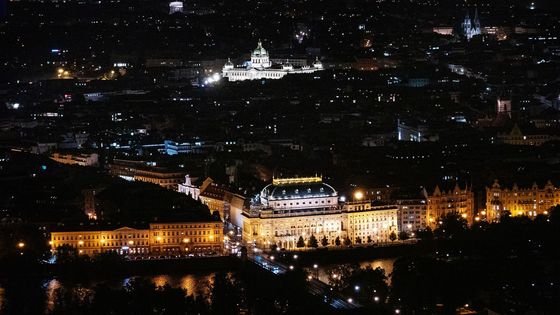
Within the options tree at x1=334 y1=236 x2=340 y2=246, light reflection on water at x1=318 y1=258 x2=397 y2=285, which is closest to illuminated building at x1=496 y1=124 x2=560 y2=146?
tree at x1=334 y1=236 x2=340 y2=246

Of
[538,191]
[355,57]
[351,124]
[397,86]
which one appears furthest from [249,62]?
[538,191]

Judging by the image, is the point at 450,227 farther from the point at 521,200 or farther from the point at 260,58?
the point at 260,58

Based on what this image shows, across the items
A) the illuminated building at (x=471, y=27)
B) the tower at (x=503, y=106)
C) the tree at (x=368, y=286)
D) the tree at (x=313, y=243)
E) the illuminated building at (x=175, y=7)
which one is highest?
the illuminated building at (x=175, y=7)

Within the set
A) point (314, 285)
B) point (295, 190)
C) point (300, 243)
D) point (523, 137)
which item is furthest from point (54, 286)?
point (523, 137)

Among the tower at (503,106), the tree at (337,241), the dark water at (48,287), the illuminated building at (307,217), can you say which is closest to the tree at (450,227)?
the illuminated building at (307,217)

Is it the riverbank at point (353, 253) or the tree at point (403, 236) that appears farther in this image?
the tree at point (403, 236)

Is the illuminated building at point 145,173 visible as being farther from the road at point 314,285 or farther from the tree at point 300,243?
the road at point 314,285

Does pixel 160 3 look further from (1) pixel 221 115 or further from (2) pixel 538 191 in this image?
(2) pixel 538 191

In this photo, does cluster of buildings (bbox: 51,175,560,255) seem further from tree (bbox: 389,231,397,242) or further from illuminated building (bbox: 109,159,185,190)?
illuminated building (bbox: 109,159,185,190)
